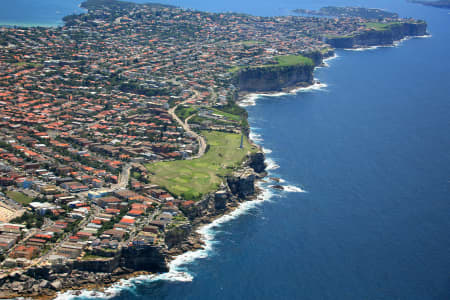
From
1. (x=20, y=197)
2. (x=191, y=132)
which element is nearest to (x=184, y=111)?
(x=191, y=132)

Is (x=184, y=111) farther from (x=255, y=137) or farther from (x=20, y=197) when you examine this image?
(x=20, y=197)

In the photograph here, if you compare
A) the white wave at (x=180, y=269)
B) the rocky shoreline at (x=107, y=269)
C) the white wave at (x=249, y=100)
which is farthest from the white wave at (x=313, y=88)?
the rocky shoreline at (x=107, y=269)

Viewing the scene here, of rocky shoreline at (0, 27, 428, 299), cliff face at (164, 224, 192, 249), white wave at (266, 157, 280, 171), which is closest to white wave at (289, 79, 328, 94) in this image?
white wave at (266, 157, 280, 171)

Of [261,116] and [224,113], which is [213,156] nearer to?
[224,113]

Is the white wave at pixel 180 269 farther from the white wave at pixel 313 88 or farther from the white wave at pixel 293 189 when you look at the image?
the white wave at pixel 313 88

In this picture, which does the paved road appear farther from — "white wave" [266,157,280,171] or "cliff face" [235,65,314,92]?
"cliff face" [235,65,314,92]

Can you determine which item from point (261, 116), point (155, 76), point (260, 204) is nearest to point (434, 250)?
point (260, 204)
